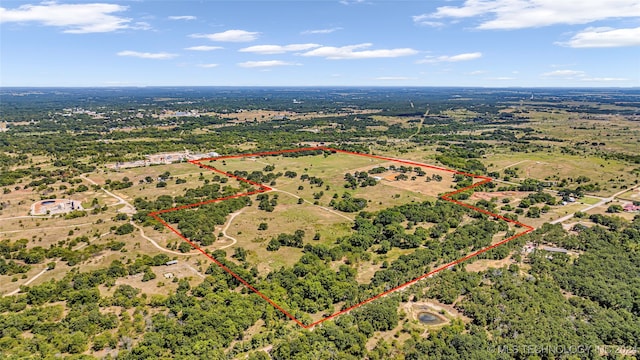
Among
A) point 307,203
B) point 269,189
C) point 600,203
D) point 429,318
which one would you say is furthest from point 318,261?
point 600,203

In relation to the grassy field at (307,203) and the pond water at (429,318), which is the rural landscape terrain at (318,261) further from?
the grassy field at (307,203)

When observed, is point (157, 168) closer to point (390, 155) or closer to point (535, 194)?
point (390, 155)

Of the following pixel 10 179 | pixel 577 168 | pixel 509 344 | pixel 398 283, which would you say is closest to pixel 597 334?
pixel 509 344

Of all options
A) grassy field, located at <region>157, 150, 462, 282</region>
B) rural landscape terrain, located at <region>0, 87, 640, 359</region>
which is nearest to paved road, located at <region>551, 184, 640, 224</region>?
rural landscape terrain, located at <region>0, 87, 640, 359</region>

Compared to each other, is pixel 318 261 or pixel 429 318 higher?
pixel 318 261

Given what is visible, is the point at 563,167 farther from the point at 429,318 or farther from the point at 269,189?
the point at 429,318

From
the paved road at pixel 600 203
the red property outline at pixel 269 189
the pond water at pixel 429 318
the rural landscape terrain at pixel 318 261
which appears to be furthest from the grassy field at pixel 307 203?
the paved road at pixel 600 203
